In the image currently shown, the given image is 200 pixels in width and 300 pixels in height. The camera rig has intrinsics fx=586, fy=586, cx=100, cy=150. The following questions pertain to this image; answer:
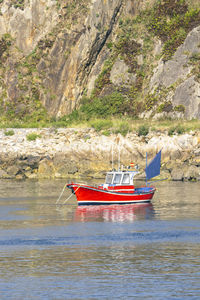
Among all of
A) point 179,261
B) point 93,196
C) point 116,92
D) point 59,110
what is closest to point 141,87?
point 116,92

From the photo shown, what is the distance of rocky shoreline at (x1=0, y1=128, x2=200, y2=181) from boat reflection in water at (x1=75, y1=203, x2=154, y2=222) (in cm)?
2362

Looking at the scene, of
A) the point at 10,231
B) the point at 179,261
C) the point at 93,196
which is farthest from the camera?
the point at 93,196

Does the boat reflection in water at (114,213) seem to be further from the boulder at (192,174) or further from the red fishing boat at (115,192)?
the boulder at (192,174)

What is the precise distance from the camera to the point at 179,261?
2498 centimetres

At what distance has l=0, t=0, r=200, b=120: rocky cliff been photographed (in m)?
92.5

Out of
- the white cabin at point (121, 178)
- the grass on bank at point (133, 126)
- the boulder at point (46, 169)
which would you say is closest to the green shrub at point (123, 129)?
the grass on bank at point (133, 126)

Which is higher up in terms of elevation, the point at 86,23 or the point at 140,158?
the point at 86,23

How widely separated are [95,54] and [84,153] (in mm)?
29133

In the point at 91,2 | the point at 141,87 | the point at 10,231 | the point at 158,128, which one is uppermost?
the point at 91,2

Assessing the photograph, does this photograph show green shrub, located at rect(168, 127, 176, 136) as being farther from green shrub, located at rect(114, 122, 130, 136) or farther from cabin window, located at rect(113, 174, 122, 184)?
cabin window, located at rect(113, 174, 122, 184)

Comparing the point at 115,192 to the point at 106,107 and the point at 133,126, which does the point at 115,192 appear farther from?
the point at 106,107

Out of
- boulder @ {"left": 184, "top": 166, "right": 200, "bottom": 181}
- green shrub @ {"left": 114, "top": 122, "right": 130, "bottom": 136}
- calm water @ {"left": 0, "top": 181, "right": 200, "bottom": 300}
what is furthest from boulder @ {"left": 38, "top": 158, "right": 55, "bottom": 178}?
calm water @ {"left": 0, "top": 181, "right": 200, "bottom": 300}

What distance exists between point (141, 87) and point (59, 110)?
45.8 ft

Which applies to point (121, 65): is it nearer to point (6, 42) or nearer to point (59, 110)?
point (59, 110)
